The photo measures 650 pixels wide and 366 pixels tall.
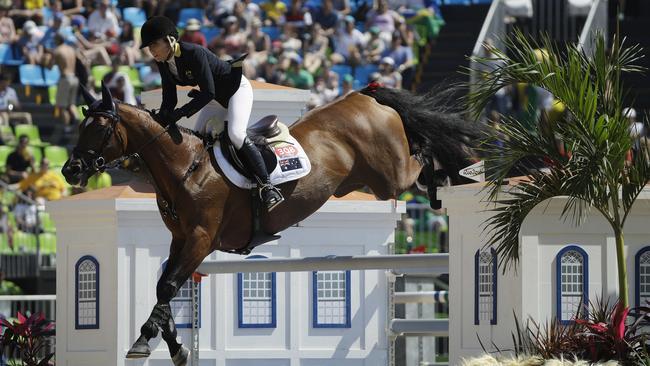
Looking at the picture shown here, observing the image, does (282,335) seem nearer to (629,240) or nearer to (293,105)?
(293,105)

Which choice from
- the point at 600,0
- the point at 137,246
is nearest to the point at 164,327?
the point at 137,246

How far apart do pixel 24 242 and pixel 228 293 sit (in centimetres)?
609

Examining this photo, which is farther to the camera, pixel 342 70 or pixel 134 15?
pixel 134 15

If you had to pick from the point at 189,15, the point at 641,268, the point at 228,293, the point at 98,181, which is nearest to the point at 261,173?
the point at 641,268

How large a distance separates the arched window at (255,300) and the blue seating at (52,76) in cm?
1062

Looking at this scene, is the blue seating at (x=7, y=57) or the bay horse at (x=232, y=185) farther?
the blue seating at (x=7, y=57)

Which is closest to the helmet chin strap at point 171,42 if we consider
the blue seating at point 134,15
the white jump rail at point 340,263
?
the white jump rail at point 340,263

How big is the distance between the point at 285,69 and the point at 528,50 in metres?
12.7

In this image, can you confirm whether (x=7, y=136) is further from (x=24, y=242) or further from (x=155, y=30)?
(x=155, y=30)

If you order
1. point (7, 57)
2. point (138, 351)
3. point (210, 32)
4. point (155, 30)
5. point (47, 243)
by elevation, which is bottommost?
point (138, 351)

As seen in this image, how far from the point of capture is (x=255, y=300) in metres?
11.9

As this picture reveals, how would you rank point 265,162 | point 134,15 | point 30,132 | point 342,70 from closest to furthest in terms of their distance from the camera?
point 265,162 → point 30,132 → point 342,70 → point 134,15

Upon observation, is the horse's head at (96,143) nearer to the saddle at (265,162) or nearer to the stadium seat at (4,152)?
the saddle at (265,162)

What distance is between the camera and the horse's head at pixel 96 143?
854 centimetres
